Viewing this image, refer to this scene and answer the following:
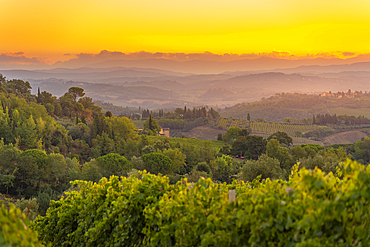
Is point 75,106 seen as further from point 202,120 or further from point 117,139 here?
point 202,120

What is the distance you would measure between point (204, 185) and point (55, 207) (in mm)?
4955

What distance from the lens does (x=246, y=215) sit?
3.27 meters

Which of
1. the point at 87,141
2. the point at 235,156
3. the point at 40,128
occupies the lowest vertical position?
the point at 235,156

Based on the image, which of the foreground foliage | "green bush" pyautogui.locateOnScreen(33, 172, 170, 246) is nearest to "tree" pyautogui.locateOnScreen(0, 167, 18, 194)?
"green bush" pyautogui.locateOnScreen(33, 172, 170, 246)

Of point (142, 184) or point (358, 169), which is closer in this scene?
point (358, 169)

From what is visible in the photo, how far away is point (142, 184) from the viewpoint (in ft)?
16.6

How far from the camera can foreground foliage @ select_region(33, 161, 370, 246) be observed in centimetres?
293

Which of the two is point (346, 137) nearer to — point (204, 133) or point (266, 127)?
point (266, 127)

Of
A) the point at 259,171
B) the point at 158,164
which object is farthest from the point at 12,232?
the point at 158,164

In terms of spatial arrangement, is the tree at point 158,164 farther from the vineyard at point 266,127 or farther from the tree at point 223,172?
the vineyard at point 266,127

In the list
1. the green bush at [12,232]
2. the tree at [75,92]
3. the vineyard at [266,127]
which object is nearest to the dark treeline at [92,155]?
the tree at [75,92]

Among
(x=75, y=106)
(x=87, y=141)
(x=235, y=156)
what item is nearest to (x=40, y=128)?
(x=87, y=141)

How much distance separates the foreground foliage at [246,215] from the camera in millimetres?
2926

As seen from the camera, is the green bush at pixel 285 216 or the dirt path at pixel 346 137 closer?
the green bush at pixel 285 216
